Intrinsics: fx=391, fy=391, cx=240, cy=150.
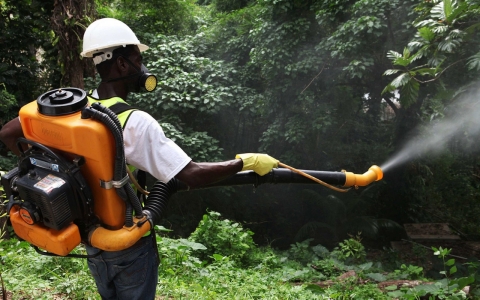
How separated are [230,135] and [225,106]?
138cm

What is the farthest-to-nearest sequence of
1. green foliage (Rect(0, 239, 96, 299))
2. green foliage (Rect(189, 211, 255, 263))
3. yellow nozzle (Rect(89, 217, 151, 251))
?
green foliage (Rect(189, 211, 255, 263)) < green foliage (Rect(0, 239, 96, 299)) < yellow nozzle (Rect(89, 217, 151, 251))

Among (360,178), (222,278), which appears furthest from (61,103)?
(222,278)

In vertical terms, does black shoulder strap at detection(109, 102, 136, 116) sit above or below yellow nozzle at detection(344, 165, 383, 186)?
above

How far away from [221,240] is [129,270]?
10.5 feet

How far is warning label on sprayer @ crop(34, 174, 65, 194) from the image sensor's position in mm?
1522

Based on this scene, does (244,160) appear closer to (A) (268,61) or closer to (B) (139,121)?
(B) (139,121)

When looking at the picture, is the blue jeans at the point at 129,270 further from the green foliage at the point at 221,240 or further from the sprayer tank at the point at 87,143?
the green foliage at the point at 221,240

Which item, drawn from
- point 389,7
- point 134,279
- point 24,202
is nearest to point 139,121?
point 24,202

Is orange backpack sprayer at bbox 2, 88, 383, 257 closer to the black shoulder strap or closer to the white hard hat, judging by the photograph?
the black shoulder strap

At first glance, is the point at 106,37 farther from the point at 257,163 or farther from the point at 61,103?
the point at 257,163

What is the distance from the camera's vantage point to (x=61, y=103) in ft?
5.35

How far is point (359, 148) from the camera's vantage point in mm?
10031

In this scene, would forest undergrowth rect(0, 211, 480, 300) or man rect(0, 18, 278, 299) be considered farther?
forest undergrowth rect(0, 211, 480, 300)

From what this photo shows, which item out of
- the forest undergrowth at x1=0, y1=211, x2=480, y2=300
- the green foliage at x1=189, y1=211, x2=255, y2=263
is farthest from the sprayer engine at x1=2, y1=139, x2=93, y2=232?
the green foliage at x1=189, y1=211, x2=255, y2=263
